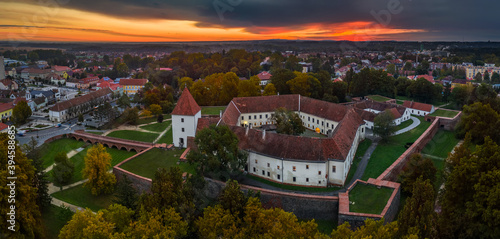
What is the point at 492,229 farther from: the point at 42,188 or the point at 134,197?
the point at 42,188

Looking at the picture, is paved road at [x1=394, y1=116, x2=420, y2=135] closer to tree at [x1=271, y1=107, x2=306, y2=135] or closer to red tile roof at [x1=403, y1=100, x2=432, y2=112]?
red tile roof at [x1=403, y1=100, x2=432, y2=112]

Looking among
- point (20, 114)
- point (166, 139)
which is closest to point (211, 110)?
point (166, 139)

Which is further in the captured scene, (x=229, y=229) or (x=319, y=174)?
(x=319, y=174)

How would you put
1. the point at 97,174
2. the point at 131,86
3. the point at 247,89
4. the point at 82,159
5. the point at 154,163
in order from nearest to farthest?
the point at 97,174 → the point at 154,163 → the point at 82,159 → the point at 247,89 → the point at 131,86

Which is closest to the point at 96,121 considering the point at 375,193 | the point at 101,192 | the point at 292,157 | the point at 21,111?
the point at 21,111

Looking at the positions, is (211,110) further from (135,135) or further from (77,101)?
(77,101)

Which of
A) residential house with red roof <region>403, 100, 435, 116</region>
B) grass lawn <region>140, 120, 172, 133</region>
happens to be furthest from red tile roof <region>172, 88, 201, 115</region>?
residential house with red roof <region>403, 100, 435, 116</region>
